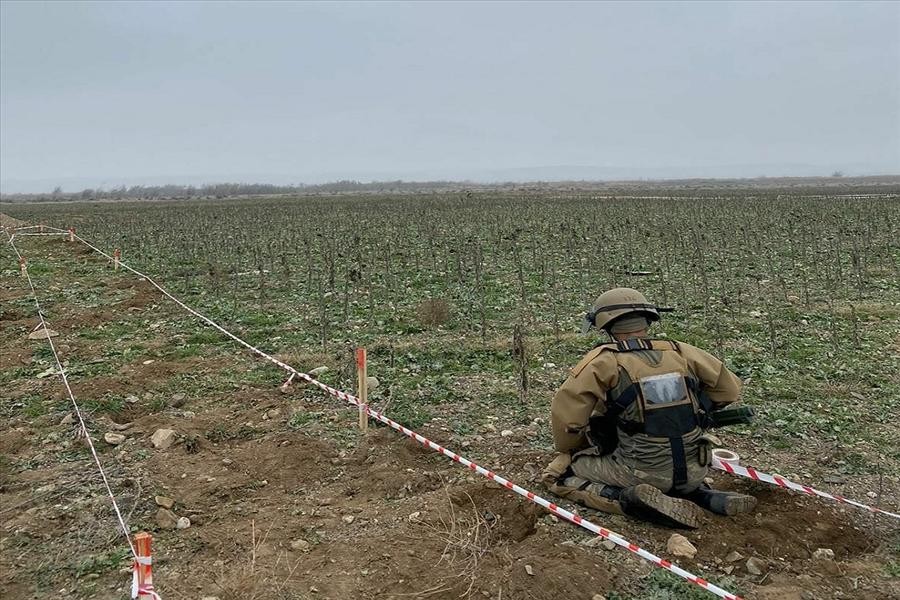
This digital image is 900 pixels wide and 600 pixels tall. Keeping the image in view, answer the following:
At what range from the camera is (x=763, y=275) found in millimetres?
14281

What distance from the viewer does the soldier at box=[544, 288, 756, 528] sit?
445 centimetres

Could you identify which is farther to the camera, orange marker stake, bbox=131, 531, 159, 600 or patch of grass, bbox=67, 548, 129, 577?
patch of grass, bbox=67, 548, 129, 577

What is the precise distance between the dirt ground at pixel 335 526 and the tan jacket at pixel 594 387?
0.61 metres

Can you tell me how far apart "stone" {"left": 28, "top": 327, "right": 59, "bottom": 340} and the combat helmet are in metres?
8.64

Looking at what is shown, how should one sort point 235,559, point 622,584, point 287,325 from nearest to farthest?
1. point 622,584
2. point 235,559
3. point 287,325

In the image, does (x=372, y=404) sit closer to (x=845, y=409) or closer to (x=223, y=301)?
(x=845, y=409)

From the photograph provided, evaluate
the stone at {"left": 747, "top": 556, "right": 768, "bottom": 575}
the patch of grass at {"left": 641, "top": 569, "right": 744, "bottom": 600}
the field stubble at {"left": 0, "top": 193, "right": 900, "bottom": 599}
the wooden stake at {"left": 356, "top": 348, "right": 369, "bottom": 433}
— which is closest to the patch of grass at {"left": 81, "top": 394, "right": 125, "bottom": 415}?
the field stubble at {"left": 0, "top": 193, "right": 900, "bottom": 599}

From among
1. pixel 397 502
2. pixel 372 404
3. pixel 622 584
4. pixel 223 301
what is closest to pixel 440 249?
pixel 223 301

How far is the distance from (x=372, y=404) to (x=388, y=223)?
74.0 ft

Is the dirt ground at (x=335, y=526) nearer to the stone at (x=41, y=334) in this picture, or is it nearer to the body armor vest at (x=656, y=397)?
the body armor vest at (x=656, y=397)

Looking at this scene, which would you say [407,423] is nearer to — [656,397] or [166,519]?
[166,519]

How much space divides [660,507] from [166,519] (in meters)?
3.40

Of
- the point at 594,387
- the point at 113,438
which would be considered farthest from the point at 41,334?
the point at 594,387

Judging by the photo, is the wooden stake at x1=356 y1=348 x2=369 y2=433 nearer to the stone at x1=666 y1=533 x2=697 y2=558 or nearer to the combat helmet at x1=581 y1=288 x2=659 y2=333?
the combat helmet at x1=581 y1=288 x2=659 y2=333
